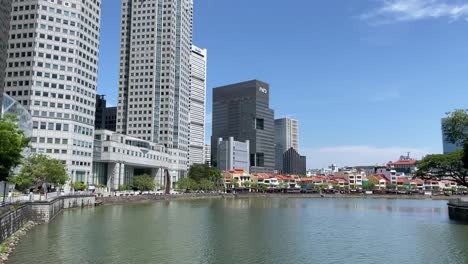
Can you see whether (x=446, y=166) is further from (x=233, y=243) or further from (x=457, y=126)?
(x=233, y=243)

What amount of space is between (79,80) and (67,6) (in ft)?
92.7

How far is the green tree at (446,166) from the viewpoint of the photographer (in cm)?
11799

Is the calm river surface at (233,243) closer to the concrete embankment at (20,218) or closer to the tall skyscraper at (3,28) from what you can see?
the concrete embankment at (20,218)

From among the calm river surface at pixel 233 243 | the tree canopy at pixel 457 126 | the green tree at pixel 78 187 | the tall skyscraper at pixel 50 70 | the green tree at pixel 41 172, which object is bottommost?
the calm river surface at pixel 233 243

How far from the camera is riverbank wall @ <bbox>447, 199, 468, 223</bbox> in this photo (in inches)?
3617

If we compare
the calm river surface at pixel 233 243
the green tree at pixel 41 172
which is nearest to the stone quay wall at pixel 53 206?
the calm river surface at pixel 233 243

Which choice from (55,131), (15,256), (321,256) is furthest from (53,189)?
(321,256)

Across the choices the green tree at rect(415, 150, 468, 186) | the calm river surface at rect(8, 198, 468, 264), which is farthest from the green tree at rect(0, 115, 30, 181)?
the green tree at rect(415, 150, 468, 186)

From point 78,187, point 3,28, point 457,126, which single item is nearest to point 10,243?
point 457,126

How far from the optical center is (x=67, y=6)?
167m

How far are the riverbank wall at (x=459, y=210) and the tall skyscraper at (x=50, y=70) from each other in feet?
428

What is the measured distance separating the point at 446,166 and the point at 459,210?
28967 mm

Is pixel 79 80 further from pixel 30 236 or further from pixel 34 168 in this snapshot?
pixel 30 236

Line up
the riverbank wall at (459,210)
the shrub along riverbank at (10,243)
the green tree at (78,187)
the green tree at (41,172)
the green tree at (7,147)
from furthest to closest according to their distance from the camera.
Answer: the green tree at (78,187), the green tree at (41,172), the riverbank wall at (459,210), the green tree at (7,147), the shrub along riverbank at (10,243)
